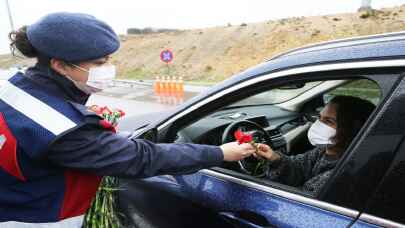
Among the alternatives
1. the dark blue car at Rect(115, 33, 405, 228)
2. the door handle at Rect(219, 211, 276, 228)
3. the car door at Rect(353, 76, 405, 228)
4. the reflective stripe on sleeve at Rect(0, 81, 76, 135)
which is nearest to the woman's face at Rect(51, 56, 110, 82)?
the reflective stripe on sleeve at Rect(0, 81, 76, 135)

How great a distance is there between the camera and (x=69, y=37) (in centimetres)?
163

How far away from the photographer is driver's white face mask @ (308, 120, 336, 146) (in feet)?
7.31

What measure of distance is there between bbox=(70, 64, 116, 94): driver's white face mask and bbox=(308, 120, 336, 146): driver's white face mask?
121 centimetres

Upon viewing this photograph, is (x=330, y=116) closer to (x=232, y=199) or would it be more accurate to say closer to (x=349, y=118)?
(x=349, y=118)

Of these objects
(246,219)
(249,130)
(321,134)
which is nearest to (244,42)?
(249,130)

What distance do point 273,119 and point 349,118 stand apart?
1390mm

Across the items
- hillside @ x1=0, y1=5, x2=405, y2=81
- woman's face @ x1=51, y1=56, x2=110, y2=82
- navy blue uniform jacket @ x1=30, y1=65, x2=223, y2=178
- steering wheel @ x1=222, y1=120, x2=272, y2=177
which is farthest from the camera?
hillside @ x1=0, y1=5, x2=405, y2=81

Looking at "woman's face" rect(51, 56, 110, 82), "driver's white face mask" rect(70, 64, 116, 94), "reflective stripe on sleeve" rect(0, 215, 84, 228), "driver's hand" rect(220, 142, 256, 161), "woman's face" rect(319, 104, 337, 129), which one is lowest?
"reflective stripe on sleeve" rect(0, 215, 84, 228)

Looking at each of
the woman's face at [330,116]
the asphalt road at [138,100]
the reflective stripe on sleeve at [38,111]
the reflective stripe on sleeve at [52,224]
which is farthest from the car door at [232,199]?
the asphalt road at [138,100]

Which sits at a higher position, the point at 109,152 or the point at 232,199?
the point at 109,152

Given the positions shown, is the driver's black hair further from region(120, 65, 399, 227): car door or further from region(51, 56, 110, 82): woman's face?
region(51, 56, 110, 82): woman's face

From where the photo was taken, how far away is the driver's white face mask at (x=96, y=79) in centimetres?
181

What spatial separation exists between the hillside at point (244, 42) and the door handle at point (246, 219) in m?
21.3

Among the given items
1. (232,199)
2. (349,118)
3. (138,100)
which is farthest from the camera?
(138,100)
